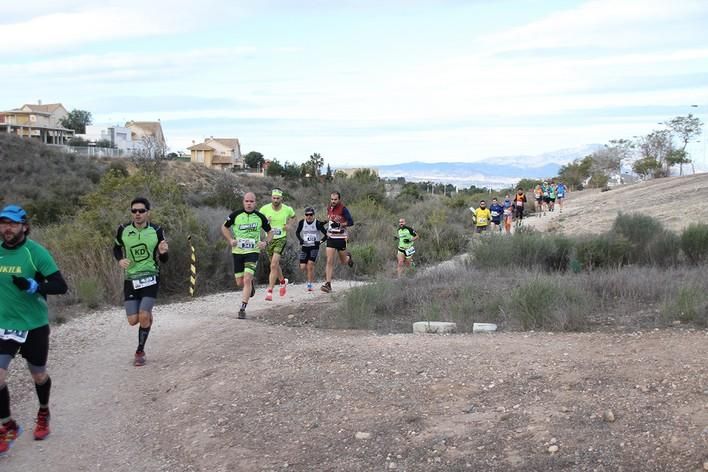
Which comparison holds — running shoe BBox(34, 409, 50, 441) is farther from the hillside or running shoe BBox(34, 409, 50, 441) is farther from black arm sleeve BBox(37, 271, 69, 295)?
the hillside

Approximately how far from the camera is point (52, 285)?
607 centimetres

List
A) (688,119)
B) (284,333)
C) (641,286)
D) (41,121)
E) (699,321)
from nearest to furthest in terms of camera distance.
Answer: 1. (699,321)
2. (284,333)
3. (641,286)
4. (688,119)
5. (41,121)

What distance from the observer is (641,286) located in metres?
10.6

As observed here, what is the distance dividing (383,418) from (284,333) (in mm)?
3562

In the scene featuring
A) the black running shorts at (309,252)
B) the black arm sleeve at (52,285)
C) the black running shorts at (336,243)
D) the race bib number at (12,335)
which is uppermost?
the black arm sleeve at (52,285)

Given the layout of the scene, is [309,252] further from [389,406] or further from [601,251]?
[389,406]

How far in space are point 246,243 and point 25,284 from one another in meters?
5.32

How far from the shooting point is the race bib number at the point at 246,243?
1116 centimetres

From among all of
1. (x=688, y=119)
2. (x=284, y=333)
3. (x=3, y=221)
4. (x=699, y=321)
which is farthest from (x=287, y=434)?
(x=688, y=119)

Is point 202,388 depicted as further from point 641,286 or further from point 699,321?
point 641,286

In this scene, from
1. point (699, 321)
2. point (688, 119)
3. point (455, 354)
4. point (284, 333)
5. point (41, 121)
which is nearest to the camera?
point (455, 354)

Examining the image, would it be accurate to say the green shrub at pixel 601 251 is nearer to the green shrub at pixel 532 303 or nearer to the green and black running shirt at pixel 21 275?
the green shrub at pixel 532 303

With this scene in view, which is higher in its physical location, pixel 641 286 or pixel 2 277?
pixel 2 277

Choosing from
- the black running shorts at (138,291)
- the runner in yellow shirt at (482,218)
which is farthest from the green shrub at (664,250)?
the black running shorts at (138,291)
